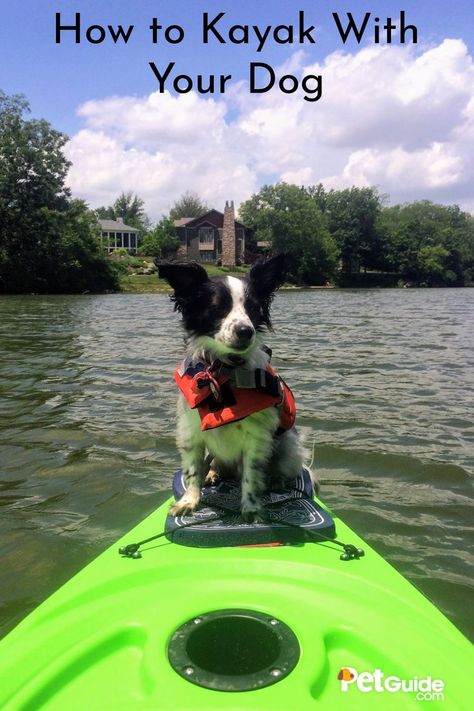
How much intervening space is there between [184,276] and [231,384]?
768mm

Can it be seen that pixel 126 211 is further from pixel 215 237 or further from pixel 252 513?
pixel 252 513

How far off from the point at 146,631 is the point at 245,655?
1.28 feet

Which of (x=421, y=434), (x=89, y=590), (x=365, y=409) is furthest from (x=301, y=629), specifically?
(x=365, y=409)

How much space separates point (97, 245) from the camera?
53.3 meters

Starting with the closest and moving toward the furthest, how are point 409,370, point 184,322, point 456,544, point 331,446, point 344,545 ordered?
1. point 344,545
2. point 184,322
3. point 456,544
4. point 331,446
5. point 409,370

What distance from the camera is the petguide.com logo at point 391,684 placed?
1.92 m

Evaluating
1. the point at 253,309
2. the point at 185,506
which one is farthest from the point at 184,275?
the point at 185,506

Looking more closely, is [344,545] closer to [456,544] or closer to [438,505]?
[456,544]

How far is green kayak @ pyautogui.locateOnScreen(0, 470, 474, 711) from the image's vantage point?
188 cm

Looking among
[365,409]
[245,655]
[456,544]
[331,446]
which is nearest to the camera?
[245,655]

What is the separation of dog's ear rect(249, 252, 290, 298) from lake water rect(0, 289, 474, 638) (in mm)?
1601

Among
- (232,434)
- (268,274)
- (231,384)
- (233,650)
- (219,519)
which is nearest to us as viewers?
(233,650)

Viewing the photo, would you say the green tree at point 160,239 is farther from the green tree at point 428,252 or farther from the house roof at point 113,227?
the green tree at point 428,252

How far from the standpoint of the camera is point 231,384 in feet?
11.5
